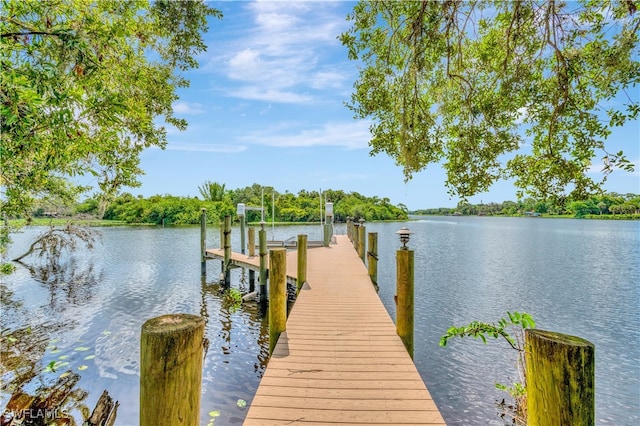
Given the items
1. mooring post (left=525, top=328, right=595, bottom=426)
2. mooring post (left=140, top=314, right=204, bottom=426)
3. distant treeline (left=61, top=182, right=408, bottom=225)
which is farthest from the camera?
distant treeline (left=61, top=182, right=408, bottom=225)

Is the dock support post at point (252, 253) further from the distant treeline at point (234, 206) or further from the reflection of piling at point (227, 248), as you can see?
the distant treeline at point (234, 206)

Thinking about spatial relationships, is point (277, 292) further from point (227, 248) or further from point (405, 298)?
point (227, 248)

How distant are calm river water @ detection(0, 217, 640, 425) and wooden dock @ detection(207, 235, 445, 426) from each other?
189cm

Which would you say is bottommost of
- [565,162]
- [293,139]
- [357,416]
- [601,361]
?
[601,361]

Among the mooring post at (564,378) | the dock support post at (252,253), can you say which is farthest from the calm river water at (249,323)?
the mooring post at (564,378)

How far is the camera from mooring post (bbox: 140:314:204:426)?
145 cm

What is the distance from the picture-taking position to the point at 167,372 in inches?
57.3

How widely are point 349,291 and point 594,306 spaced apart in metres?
9.90

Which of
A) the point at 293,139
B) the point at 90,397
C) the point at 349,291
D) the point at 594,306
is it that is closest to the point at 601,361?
the point at 594,306

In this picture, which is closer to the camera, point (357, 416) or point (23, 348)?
point (357, 416)

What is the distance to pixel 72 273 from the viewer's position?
15812 millimetres

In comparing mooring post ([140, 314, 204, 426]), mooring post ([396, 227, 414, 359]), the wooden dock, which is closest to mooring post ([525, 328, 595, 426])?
mooring post ([140, 314, 204, 426])

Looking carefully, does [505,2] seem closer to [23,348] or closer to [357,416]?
[357,416]

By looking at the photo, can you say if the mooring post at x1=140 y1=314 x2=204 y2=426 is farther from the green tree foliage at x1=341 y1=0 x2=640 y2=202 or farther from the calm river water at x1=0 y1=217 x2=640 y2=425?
the green tree foliage at x1=341 y1=0 x2=640 y2=202
